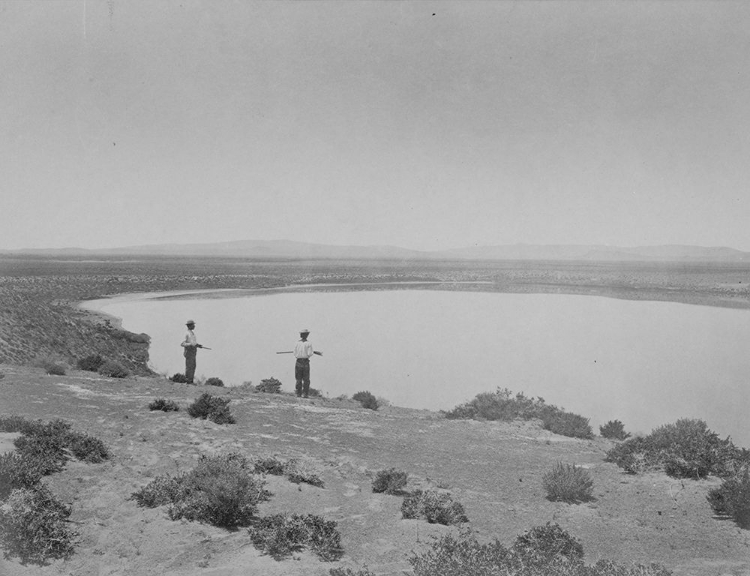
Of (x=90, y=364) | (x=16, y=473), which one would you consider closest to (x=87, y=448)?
(x=16, y=473)

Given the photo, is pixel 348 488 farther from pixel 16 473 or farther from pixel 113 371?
pixel 113 371

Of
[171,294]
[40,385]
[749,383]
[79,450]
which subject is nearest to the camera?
[79,450]

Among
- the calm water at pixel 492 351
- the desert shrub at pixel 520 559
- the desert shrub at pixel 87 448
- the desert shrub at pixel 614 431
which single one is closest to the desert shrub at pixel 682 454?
the desert shrub at pixel 614 431

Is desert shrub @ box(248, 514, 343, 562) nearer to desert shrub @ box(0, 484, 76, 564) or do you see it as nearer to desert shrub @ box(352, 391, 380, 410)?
desert shrub @ box(0, 484, 76, 564)

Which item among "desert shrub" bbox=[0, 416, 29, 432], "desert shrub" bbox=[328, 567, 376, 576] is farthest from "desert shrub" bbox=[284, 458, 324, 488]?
"desert shrub" bbox=[0, 416, 29, 432]

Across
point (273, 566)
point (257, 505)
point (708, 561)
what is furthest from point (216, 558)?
point (708, 561)

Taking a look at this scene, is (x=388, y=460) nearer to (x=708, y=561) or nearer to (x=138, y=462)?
(x=138, y=462)

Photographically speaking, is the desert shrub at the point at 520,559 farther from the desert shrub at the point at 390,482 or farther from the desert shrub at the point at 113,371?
the desert shrub at the point at 113,371

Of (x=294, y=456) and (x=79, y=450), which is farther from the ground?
(x=79, y=450)
